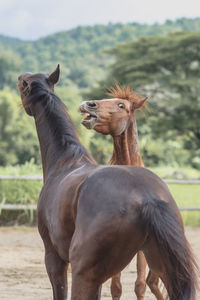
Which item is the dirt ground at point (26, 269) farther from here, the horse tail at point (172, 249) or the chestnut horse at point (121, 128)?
the horse tail at point (172, 249)

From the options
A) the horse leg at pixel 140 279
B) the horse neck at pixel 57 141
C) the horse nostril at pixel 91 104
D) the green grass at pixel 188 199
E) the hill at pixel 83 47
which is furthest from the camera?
the hill at pixel 83 47

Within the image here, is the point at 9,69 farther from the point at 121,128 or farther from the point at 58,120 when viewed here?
the point at 58,120

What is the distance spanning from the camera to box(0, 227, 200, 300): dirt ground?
17.5ft

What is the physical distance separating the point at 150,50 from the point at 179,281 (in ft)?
78.9

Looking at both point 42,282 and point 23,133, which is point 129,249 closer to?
point 42,282

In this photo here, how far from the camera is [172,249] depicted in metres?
2.58

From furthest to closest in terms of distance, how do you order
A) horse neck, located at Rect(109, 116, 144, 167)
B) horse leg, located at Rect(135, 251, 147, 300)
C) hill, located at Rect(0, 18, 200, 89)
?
hill, located at Rect(0, 18, 200, 89), horse neck, located at Rect(109, 116, 144, 167), horse leg, located at Rect(135, 251, 147, 300)

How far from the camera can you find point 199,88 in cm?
2403

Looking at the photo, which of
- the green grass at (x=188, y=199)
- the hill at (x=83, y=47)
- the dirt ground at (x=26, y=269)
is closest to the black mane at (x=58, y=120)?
the dirt ground at (x=26, y=269)

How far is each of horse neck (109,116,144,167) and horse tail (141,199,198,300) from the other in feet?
5.93

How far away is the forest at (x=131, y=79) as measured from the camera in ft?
80.4

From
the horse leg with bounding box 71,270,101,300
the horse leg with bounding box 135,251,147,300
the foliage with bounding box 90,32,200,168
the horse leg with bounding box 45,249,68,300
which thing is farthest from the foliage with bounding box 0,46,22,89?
the horse leg with bounding box 71,270,101,300

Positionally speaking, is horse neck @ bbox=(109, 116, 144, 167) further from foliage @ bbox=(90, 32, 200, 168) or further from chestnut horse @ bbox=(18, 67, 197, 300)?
foliage @ bbox=(90, 32, 200, 168)

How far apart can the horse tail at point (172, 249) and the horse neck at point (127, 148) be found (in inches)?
71.2
